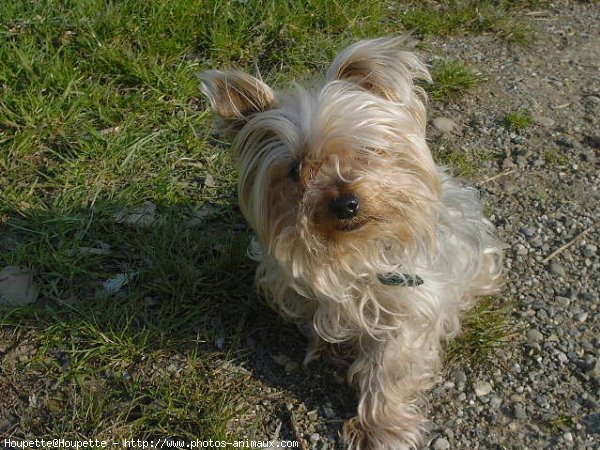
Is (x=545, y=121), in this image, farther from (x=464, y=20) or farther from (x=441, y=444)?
(x=441, y=444)

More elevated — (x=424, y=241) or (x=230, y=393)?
(x=424, y=241)

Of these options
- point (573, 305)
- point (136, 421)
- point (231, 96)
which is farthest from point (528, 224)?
point (136, 421)

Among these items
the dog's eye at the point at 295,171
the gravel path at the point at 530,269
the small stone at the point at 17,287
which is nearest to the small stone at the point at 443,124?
the gravel path at the point at 530,269

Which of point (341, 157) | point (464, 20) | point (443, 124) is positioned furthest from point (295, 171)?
point (464, 20)

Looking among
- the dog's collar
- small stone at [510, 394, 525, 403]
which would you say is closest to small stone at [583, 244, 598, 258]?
small stone at [510, 394, 525, 403]

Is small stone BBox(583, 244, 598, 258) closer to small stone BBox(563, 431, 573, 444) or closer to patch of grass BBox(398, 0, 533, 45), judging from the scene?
small stone BBox(563, 431, 573, 444)

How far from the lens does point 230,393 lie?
3.77 m

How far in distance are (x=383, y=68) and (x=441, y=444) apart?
5.62 feet

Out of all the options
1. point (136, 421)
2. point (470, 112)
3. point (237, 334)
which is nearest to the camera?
point (136, 421)

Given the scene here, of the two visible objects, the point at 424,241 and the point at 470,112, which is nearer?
the point at 424,241

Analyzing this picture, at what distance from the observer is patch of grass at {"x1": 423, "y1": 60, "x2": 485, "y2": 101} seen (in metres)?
5.45

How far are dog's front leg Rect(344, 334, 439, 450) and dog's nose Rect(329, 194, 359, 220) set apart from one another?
2.63 ft

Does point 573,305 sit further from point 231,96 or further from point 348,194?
point 231,96

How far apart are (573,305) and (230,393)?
6.04 feet
